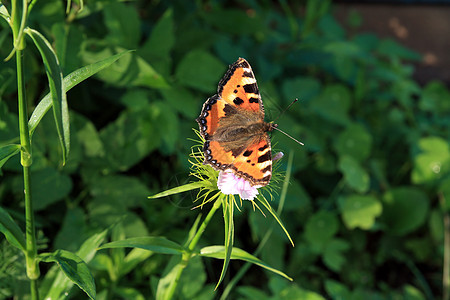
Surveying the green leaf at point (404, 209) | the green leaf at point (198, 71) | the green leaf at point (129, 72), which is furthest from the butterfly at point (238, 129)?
the green leaf at point (404, 209)

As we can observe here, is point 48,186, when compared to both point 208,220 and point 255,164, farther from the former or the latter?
point 255,164

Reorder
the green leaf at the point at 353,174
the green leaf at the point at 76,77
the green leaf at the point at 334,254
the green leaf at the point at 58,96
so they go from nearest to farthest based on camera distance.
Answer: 1. the green leaf at the point at 58,96
2. the green leaf at the point at 76,77
3. the green leaf at the point at 334,254
4. the green leaf at the point at 353,174

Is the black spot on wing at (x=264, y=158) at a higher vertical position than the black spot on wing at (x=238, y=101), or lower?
lower

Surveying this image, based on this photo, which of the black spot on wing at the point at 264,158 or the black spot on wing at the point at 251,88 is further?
the black spot on wing at the point at 251,88

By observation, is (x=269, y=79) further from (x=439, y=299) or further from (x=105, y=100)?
(x=439, y=299)

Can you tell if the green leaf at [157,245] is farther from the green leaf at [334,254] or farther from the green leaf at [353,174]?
the green leaf at [353,174]

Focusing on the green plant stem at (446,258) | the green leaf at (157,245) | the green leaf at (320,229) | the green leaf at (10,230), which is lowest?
the green plant stem at (446,258)

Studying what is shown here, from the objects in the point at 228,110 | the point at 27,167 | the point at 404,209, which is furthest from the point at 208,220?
the point at 404,209

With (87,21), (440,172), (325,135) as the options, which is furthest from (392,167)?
(87,21)
